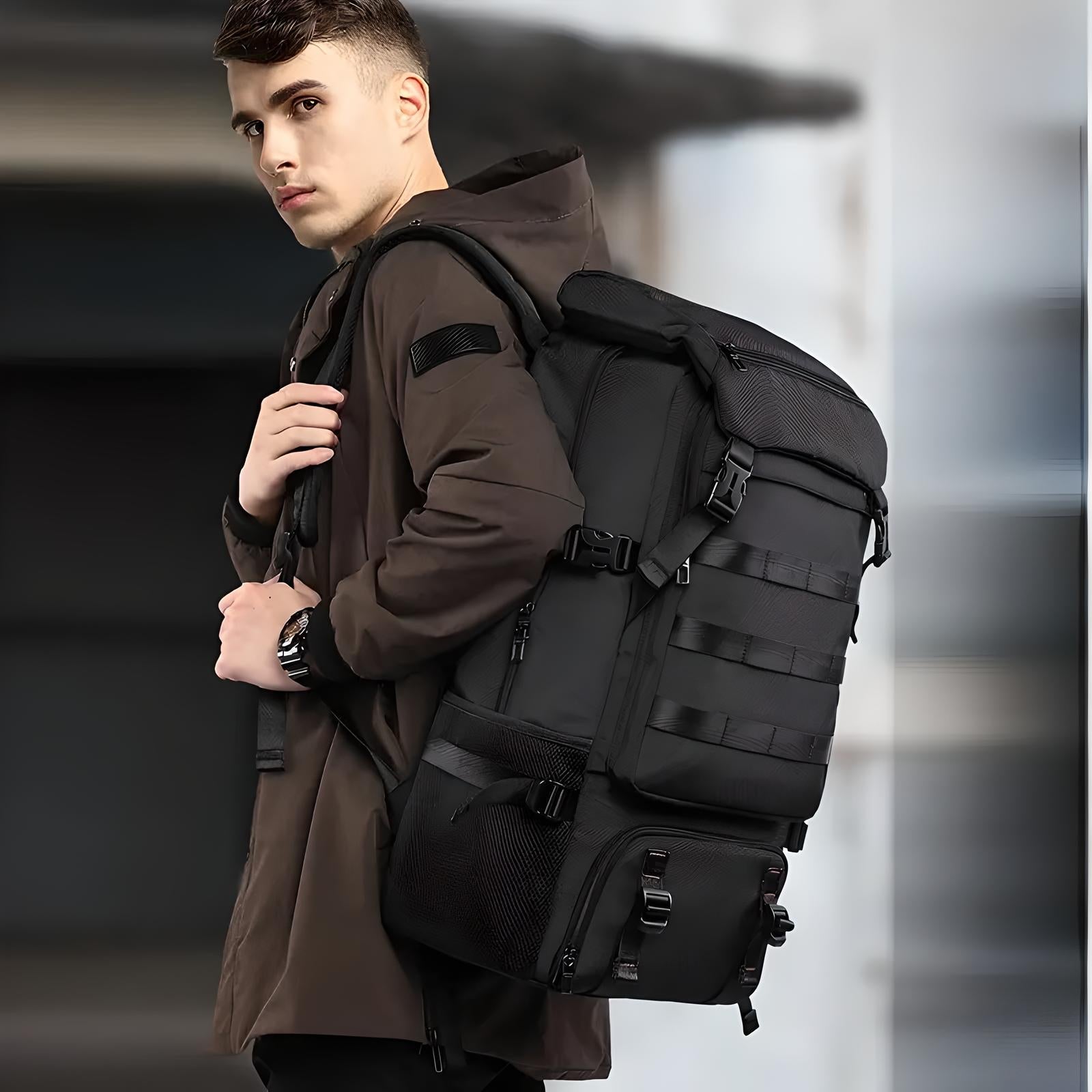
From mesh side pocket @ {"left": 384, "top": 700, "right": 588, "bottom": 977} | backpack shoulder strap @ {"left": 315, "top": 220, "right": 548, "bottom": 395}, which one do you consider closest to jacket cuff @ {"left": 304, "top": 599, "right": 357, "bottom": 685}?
mesh side pocket @ {"left": 384, "top": 700, "right": 588, "bottom": 977}

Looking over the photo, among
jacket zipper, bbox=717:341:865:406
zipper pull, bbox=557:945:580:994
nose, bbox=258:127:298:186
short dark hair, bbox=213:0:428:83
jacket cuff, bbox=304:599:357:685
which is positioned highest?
short dark hair, bbox=213:0:428:83

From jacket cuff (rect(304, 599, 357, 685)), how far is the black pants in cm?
29

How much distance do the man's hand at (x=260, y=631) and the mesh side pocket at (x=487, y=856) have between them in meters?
0.15

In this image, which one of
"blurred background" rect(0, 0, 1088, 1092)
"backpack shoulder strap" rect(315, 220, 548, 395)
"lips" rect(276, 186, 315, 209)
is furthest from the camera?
"blurred background" rect(0, 0, 1088, 1092)

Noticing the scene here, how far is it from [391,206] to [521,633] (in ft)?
1.47

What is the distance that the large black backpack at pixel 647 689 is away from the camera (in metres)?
0.91

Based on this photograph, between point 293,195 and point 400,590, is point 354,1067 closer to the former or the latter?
point 400,590

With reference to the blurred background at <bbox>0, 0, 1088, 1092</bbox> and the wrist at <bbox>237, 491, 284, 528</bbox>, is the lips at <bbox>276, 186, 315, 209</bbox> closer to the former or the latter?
the wrist at <bbox>237, 491, 284, 528</bbox>

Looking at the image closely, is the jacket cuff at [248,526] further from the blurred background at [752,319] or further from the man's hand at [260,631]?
the blurred background at [752,319]

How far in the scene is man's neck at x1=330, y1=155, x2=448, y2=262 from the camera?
3.73 ft

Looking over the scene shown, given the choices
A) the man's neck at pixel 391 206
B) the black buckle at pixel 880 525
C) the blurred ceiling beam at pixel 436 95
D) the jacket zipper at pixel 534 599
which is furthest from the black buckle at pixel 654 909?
the blurred ceiling beam at pixel 436 95

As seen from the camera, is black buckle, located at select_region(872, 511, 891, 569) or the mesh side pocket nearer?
the mesh side pocket

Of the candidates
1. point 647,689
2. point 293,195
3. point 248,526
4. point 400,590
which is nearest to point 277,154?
point 293,195

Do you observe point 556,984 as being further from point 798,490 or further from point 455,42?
point 455,42
